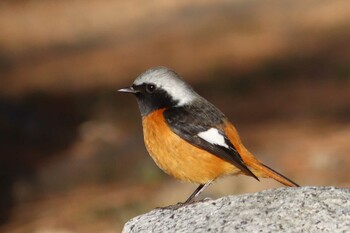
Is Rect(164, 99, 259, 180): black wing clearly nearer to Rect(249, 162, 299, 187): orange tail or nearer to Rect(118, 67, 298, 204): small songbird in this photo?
Rect(118, 67, 298, 204): small songbird

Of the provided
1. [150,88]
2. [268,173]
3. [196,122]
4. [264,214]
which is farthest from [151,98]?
[264,214]

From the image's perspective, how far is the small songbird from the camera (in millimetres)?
8312

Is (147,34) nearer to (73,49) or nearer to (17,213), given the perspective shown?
(73,49)

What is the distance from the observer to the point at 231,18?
34000 millimetres

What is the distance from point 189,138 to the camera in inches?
332

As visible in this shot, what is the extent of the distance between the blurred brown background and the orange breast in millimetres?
4779

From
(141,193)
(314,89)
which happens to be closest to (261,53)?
(314,89)

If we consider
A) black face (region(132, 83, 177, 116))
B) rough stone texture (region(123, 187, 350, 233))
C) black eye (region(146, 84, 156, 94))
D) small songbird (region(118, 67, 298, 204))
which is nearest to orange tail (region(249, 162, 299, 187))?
small songbird (region(118, 67, 298, 204))

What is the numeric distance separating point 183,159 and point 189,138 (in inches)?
7.6

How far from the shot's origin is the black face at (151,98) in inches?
340

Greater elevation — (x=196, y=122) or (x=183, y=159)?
(x=196, y=122)

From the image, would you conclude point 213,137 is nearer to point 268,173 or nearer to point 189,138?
point 189,138

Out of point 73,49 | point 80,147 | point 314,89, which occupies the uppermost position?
point 73,49

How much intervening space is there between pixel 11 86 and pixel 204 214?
1877cm
